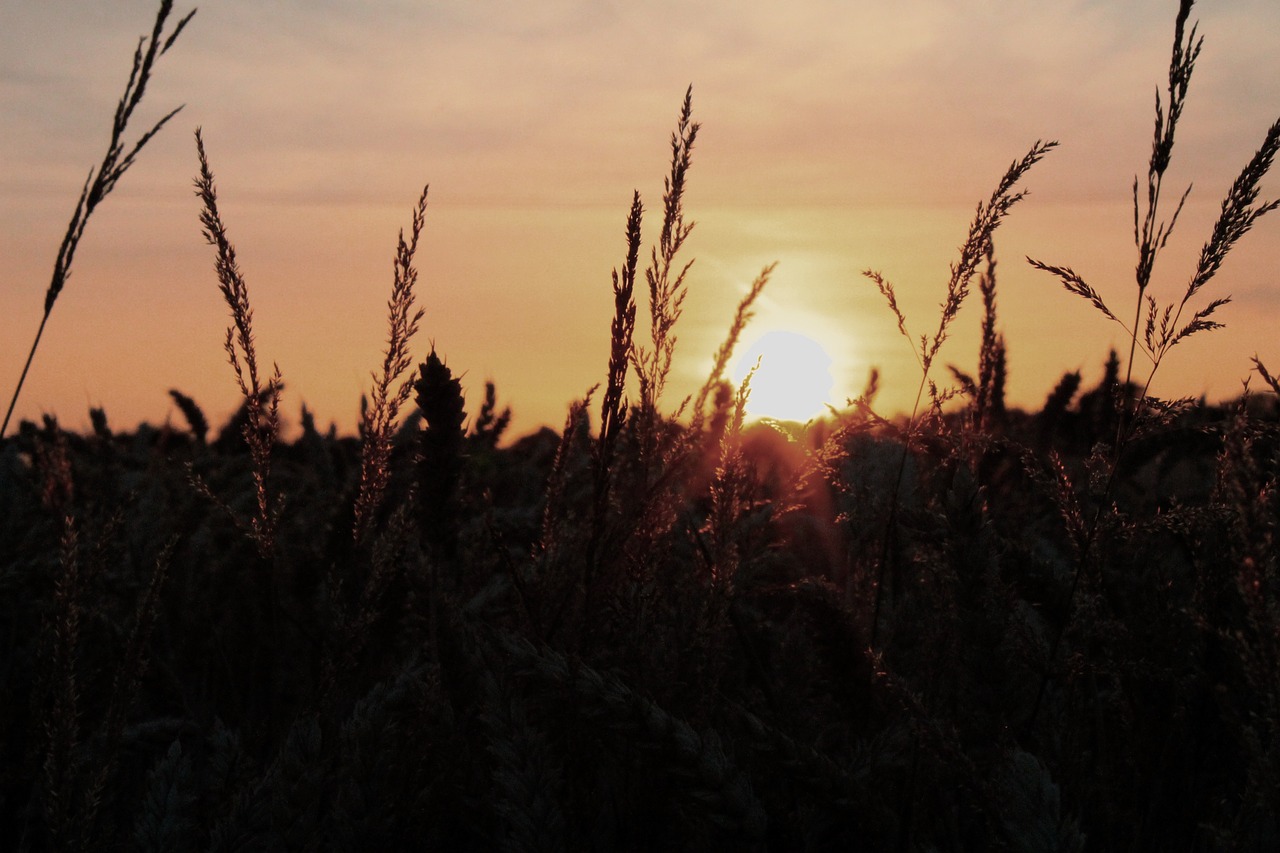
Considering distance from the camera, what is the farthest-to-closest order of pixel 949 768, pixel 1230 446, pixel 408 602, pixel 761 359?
1. pixel 408 602
2. pixel 761 359
3. pixel 949 768
4. pixel 1230 446

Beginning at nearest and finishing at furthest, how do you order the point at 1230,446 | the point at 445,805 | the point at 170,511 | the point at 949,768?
the point at 1230,446, the point at 949,768, the point at 445,805, the point at 170,511

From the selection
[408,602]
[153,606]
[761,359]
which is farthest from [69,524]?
[761,359]

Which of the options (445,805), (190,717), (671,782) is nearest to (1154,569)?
(671,782)

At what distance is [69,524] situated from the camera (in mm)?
1634

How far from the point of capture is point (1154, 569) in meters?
2.15

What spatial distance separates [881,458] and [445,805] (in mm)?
1546

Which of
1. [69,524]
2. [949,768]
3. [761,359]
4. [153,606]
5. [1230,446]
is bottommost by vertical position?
[949,768]

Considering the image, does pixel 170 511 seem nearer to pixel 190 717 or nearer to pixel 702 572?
pixel 190 717

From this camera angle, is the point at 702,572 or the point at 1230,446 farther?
the point at 702,572

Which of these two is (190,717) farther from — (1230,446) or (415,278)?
(1230,446)

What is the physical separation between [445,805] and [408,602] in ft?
2.16

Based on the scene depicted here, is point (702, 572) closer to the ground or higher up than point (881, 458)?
closer to the ground

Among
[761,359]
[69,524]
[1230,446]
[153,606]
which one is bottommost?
[153,606]

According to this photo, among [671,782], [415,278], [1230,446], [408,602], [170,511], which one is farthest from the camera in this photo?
[170,511]
